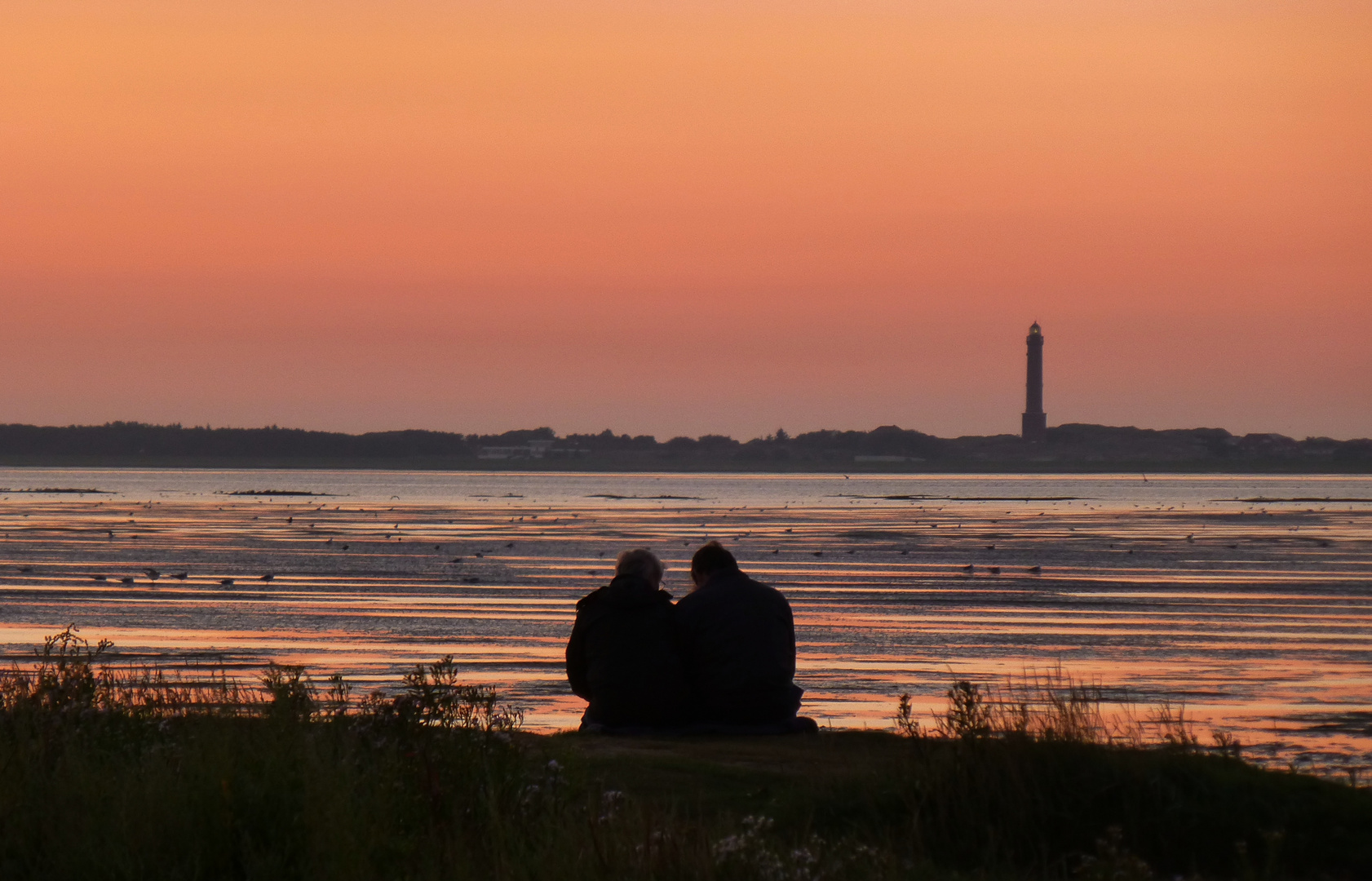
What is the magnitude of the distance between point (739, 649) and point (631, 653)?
0.72 m

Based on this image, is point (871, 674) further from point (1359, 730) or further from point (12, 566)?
point (12, 566)

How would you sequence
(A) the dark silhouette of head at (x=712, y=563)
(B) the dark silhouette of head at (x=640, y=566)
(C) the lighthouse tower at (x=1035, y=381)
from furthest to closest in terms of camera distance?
(C) the lighthouse tower at (x=1035, y=381), (A) the dark silhouette of head at (x=712, y=563), (B) the dark silhouette of head at (x=640, y=566)

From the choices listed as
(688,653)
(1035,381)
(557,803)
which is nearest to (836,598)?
(688,653)

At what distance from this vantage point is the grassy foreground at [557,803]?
22.5 feet

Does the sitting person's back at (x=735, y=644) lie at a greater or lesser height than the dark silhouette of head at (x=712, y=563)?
lesser

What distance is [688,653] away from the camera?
10.8m

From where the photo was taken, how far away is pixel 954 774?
8727 mm

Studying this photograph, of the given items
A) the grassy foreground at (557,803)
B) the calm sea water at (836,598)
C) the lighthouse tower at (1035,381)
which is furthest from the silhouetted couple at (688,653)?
the lighthouse tower at (1035,381)

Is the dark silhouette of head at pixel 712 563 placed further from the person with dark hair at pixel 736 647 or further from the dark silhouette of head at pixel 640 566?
the dark silhouette of head at pixel 640 566

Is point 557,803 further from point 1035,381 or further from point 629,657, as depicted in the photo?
point 1035,381

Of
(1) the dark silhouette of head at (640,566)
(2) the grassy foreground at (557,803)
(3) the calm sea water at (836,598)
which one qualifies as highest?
(1) the dark silhouette of head at (640,566)

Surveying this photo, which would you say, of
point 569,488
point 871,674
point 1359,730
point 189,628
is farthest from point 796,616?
point 569,488

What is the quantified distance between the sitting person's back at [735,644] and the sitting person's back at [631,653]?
0.48 feet

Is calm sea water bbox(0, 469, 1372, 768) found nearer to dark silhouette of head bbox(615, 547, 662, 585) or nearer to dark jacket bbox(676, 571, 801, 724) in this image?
dark jacket bbox(676, 571, 801, 724)
